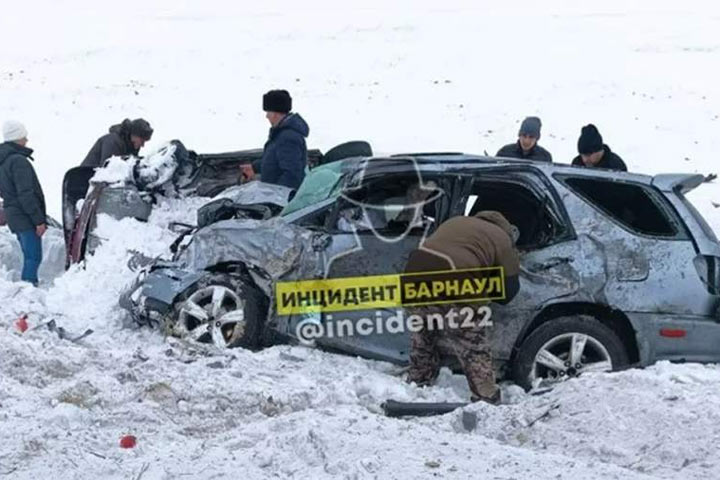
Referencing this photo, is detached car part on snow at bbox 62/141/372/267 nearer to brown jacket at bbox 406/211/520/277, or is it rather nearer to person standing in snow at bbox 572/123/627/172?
person standing in snow at bbox 572/123/627/172

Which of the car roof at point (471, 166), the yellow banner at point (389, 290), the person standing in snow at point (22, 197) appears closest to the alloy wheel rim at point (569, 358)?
the yellow banner at point (389, 290)

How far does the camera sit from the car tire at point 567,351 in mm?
6297

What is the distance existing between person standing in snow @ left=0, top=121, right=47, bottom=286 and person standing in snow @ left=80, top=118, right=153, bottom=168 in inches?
36.4

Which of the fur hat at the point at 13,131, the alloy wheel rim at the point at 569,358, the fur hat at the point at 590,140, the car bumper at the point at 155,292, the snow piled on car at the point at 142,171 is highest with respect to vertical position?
the fur hat at the point at 13,131

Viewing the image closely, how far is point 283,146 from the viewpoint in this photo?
8.50 meters

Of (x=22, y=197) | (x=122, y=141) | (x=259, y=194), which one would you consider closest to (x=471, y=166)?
(x=259, y=194)

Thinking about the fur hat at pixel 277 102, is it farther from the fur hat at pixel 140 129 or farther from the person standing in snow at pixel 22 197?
the person standing in snow at pixel 22 197

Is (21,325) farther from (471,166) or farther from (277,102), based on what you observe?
(471,166)

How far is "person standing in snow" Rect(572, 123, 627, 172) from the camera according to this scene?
8.36m

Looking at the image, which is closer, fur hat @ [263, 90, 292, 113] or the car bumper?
the car bumper

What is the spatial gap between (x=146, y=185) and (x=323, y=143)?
27.7ft

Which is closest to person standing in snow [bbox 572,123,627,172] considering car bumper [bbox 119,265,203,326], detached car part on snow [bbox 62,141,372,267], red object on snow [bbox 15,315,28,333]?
detached car part on snow [bbox 62,141,372,267]

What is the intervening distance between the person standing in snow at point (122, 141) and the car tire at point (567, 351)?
511 cm

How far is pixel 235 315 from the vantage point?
22.2ft
